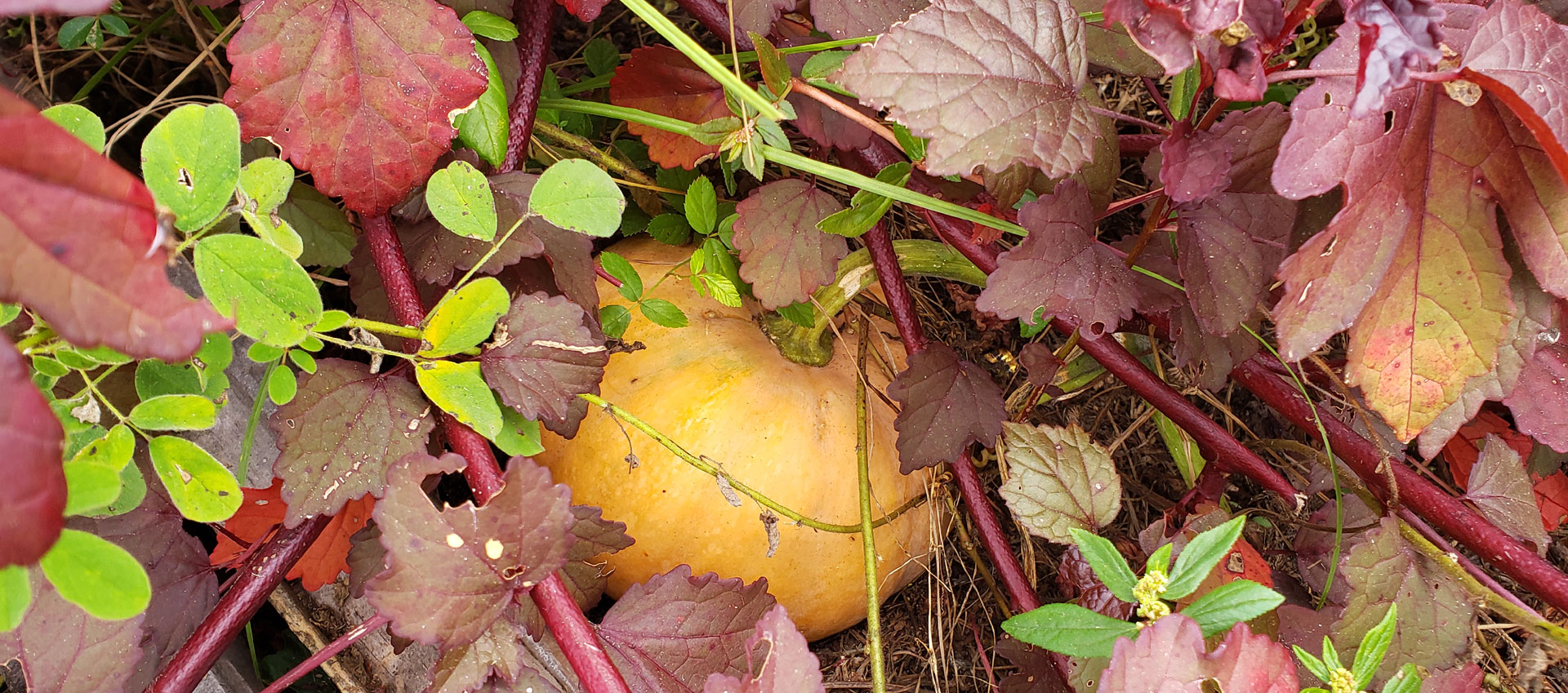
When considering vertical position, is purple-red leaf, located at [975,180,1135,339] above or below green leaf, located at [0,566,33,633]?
below

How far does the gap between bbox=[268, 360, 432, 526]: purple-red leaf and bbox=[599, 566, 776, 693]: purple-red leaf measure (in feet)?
0.81

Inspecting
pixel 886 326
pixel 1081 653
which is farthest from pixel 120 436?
pixel 886 326

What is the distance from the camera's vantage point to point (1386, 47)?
0.67 meters

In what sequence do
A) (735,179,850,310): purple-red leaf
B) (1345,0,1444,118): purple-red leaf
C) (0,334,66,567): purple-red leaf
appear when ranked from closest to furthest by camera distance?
(0,334,66,567): purple-red leaf, (1345,0,1444,118): purple-red leaf, (735,179,850,310): purple-red leaf

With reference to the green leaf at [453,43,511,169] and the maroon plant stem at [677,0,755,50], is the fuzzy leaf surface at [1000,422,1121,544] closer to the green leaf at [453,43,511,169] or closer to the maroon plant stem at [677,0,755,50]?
the maroon plant stem at [677,0,755,50]

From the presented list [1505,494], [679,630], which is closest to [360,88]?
[679,630]

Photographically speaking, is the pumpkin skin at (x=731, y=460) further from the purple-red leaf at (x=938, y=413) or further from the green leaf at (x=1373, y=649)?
the green leaf at (x=1373, y=649)

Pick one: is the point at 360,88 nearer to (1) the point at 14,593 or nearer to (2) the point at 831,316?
Answer: (1) the point at 14,593

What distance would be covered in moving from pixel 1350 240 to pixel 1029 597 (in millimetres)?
536

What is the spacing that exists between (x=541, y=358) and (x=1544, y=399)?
39.7 inches

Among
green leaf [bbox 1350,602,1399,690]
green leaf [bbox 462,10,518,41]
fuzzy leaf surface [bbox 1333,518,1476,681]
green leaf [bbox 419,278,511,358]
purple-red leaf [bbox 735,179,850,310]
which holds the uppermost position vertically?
green leaf [bbox 462,10,518,41]

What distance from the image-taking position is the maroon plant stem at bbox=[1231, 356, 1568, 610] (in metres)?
0.97

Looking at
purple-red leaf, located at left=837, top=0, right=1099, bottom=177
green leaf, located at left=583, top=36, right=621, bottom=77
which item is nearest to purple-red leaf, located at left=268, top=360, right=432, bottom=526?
purple-red leaf, located at left=837, top=0, right=1099, bottom=177

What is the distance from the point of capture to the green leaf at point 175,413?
2.36ft
